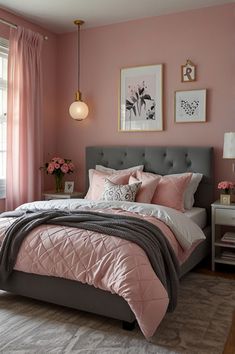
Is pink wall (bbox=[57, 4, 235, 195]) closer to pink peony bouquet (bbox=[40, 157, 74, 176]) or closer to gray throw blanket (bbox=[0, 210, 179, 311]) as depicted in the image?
pink peony bouquet (bbox=[40, 157, 74, 176])

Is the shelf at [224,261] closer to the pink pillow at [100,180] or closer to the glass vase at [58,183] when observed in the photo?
the pink pillow at [100,180]

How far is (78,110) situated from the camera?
4.80 meters

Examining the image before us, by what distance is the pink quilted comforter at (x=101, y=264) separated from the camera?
235cm

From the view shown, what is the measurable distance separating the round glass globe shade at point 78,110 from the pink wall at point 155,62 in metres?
0.16

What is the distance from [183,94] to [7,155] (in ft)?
7.04

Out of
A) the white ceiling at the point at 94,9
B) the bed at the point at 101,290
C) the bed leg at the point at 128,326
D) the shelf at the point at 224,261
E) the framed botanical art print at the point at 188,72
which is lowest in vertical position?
the bed leg at the point at 128,326

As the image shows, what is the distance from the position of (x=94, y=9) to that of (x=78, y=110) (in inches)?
47.4

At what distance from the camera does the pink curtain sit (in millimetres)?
4324

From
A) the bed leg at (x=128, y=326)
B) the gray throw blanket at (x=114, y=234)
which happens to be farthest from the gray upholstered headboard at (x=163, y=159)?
the bed leg at (x=128, y=326)

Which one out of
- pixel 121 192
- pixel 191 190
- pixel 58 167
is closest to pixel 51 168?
pixel 58 167

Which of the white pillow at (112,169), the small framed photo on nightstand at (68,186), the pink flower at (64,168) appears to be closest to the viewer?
the white pillow at (112,169)

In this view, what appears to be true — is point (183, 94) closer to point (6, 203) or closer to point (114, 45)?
point (114, 45)

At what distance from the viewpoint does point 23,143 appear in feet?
14.7

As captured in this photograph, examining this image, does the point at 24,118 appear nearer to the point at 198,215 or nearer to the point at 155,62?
the point at 155,62
